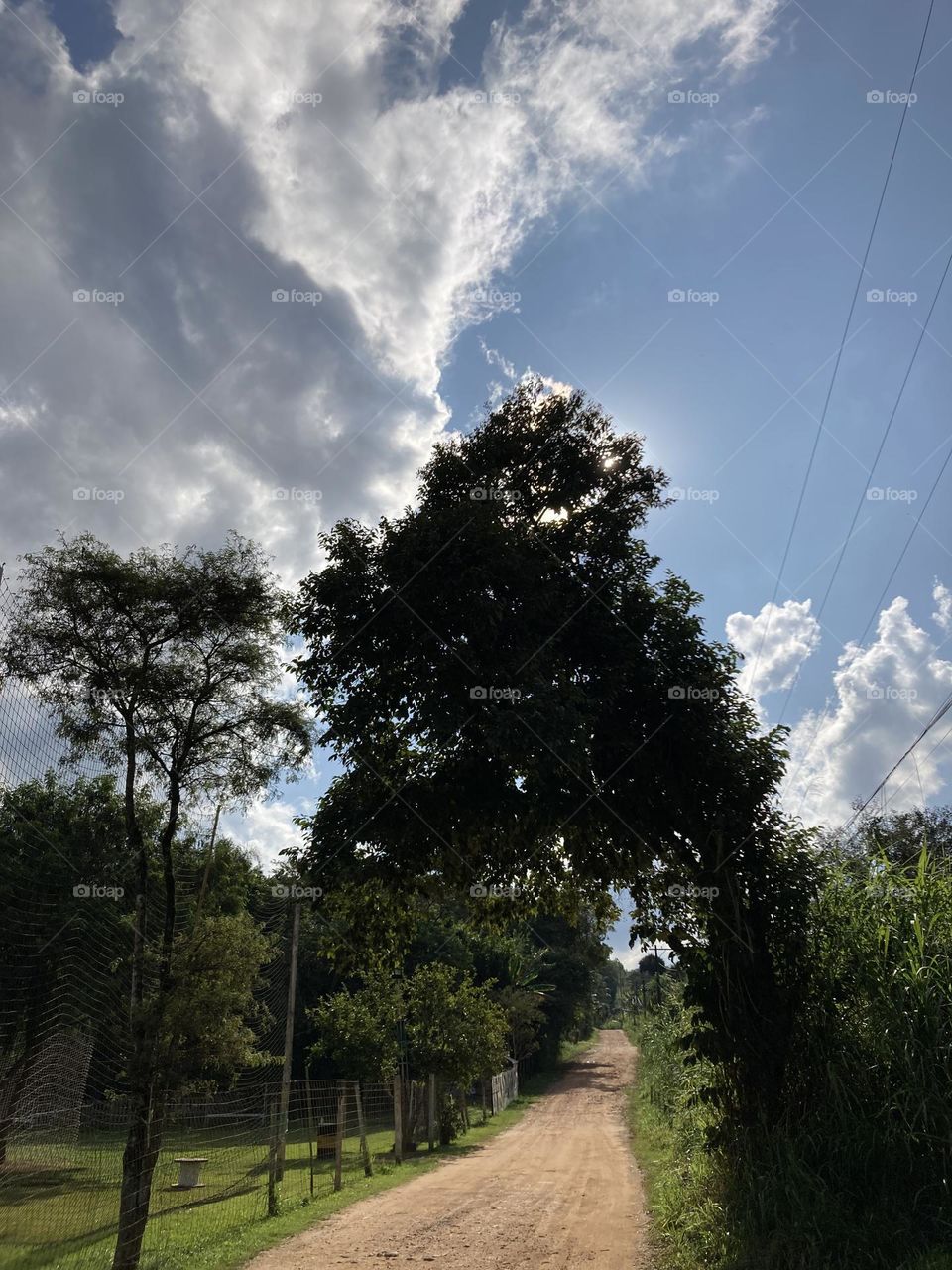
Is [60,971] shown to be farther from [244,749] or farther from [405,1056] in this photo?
[244,749]

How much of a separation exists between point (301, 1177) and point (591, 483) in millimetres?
17047

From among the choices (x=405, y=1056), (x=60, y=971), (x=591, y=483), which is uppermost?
(x=591, y=483)

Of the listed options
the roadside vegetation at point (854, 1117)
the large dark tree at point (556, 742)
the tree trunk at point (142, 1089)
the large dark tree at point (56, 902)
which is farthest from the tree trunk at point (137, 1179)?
the large dark tree at point (56, 902)

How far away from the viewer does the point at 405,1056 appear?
82.6 ft

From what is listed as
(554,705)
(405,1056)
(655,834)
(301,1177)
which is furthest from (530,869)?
(405,1056)

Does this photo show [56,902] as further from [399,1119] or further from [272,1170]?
[272,1170]

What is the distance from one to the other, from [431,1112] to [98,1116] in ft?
54.1

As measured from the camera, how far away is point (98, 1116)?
33.2 ft

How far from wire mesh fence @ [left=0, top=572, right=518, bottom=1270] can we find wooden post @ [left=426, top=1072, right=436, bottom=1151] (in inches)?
4.0

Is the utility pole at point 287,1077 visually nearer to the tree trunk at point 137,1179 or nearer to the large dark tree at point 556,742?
the tree trunk at point 137,1179

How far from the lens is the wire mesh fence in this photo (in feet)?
37.9

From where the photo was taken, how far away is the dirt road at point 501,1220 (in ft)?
32.9

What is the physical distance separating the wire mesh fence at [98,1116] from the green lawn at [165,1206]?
0.18 ft

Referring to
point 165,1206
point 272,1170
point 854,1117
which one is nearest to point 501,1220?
point 272,1170
